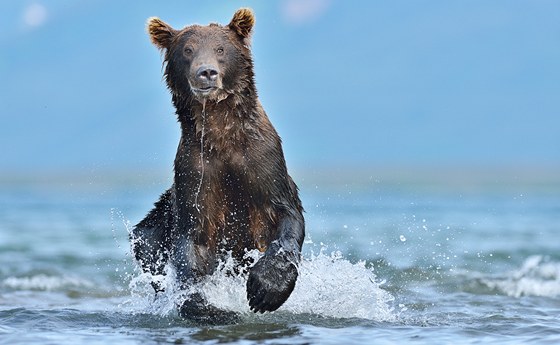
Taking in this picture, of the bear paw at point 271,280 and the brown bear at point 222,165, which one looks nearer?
the bear paw at point 271,280

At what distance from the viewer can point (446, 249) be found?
1962 cm

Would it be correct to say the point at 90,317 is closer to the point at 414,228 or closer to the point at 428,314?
the point at 428,314

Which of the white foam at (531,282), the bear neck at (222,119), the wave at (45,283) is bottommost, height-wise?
the white foam at (531,282)

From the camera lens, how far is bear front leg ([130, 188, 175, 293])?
9.85 metres

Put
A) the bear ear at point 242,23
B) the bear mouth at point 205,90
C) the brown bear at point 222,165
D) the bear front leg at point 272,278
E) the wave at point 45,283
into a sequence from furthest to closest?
the wave at point 45,283
the bear ear at point 242,23
the brown bear at point 222,165
the bear mouth at point 205,90
the bear front leg at point 272,278

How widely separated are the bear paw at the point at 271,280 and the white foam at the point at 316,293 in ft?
1.72

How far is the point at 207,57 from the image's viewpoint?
8.57m

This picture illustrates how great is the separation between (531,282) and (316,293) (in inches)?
176

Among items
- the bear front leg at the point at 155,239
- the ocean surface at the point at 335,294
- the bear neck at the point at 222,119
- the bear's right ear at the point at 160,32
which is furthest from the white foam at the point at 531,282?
the bear's right ear at the point at 160,32

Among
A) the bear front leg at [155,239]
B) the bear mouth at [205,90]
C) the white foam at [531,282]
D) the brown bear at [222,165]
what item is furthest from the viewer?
the white foam at [531,282]

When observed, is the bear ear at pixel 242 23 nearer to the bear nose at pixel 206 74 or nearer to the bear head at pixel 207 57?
the bear head at pixel 207 57

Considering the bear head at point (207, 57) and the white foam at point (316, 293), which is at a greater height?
the bear head at point (207, 57)

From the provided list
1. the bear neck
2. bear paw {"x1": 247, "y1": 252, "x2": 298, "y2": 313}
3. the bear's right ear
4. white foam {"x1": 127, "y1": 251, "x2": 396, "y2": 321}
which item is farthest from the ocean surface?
the bear's right ear

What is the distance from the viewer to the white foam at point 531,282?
1263 cm
